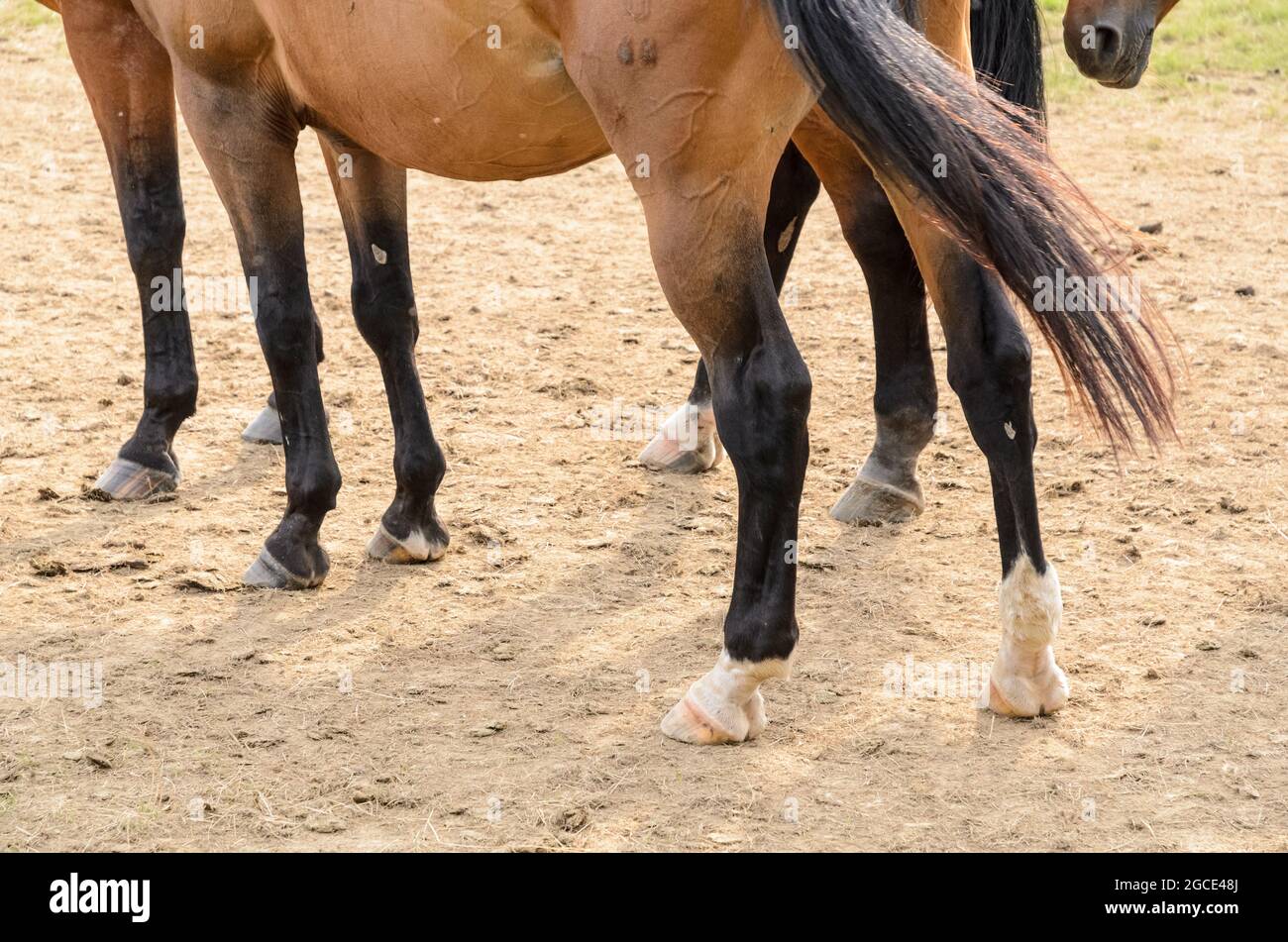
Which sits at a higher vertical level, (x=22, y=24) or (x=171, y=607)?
(x=22, y=24)

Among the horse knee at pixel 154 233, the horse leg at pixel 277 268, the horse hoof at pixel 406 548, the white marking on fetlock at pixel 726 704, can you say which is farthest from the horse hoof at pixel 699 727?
the horse knee at pixel 154 233

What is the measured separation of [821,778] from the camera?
3516mm

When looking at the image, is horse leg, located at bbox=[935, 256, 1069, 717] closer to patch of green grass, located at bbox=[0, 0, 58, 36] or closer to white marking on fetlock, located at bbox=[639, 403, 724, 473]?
white marking on fetlock, located at bbox=[639, 403, 724, 473]

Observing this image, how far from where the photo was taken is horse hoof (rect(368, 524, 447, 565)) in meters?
4.75

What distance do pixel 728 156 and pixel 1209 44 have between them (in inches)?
347

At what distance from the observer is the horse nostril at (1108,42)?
4.75 m

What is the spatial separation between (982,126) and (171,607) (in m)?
2.76

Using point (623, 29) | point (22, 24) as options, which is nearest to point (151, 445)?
point (623, 29)

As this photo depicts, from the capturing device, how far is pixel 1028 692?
12.4ft

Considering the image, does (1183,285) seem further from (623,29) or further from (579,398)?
(623,29)

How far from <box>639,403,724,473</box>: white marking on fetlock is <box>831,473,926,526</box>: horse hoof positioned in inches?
25.1

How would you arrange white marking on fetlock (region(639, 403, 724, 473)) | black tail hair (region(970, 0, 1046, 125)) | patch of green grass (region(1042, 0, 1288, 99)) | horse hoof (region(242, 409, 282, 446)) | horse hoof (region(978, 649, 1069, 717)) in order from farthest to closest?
patch of green grass (region(1042, 0, 1288, 99)) < horse hoof (region(242, 409, 282, 446)) < white marking on fetlock (region(639, 403, 724, 473)) < black tail hair (region(970, 0, 1046, 125)) < horse hoof (region(978, 649, 1069, 717))

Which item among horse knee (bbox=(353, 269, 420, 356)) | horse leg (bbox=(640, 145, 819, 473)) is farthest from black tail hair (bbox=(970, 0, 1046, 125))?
horse knee (bbox=(353, 269, 420, 356))

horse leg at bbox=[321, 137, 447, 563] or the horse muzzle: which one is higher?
the horse muzzle
